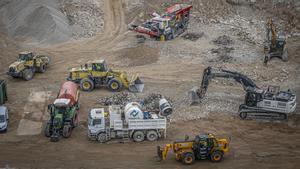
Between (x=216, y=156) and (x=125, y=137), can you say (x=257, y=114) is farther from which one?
(x=125, y=137)

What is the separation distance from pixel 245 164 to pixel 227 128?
Answer: 14.3 ft

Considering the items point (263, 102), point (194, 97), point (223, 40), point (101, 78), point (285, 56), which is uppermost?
point (223, 40)

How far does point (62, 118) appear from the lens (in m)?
30.0

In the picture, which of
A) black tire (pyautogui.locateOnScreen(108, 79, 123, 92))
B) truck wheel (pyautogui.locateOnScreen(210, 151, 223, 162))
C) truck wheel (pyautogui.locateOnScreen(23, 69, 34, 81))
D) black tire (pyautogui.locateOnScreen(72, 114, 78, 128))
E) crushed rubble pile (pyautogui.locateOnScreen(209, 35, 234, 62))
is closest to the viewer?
truck wheel (pyautogui.locateOnScreen(210, 151, 223, 162))

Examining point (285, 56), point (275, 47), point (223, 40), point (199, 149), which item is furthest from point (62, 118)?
point (285, 56)

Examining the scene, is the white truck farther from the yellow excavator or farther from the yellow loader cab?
the yellow excavator

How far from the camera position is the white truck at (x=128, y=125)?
28812 millimetres

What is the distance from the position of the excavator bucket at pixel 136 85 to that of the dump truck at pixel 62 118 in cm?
538

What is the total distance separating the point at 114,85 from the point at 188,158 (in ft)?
36.7

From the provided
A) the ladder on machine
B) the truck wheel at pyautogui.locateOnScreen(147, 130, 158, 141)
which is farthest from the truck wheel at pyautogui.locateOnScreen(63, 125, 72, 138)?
the truck wheel at pyautogui.locateOnScreen(147, 130, 158, 141)

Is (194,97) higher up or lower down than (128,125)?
higher up

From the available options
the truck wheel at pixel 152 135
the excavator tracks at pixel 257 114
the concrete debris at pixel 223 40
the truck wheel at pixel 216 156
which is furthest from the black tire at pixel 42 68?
the truck wheel at pixel 216 156

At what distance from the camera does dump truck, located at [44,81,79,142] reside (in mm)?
29688

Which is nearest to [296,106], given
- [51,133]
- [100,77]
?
[100,77]
